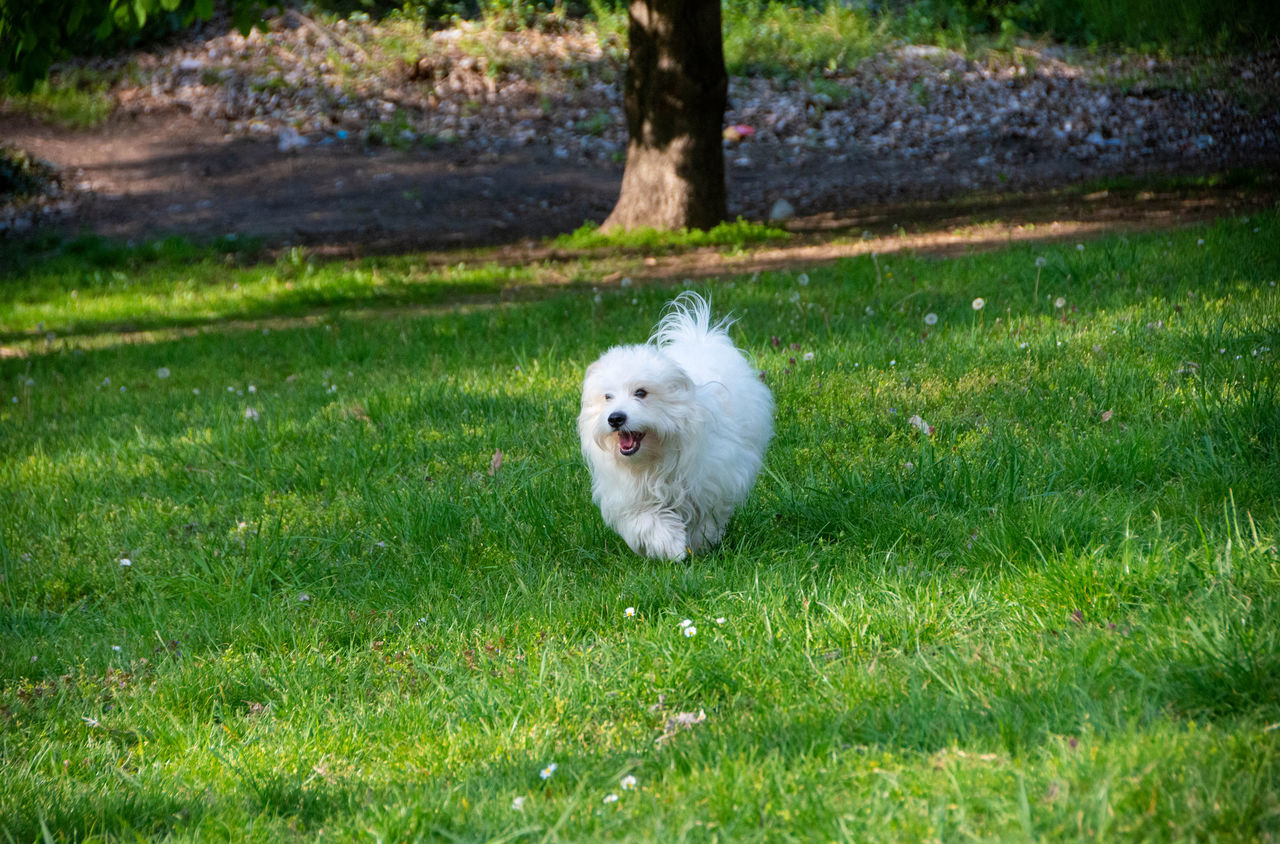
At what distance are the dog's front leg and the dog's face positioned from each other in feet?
0.66

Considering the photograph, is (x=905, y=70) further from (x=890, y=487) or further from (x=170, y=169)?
(x=890, y=487)

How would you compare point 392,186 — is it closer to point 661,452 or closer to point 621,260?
point 621,260

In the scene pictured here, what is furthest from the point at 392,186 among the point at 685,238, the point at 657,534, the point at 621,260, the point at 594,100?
the point at 657,534

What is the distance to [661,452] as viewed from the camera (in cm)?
385

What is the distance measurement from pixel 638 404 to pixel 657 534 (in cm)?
46

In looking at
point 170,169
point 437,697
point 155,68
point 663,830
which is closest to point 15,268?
point 170,169

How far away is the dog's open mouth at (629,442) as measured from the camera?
371cm

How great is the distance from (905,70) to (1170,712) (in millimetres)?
17238

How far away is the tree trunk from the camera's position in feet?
33.6

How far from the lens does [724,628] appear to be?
3.15m

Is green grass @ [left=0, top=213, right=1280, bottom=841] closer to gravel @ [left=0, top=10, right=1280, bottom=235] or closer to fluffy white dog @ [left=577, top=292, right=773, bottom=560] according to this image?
fluffy white dog @ [left=577, top=292, right=773, bottom=560]

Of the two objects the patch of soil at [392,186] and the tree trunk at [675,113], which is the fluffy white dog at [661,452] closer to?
the tree trunk at [675,113]

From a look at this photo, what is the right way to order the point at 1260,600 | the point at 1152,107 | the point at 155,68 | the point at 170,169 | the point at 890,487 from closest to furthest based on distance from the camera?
the point at 1260,600 → the point at 890,487 → the point at 170,169 → the point at 1152,107 → the point at 155,68

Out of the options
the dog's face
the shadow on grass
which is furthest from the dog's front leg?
the shadow on grass
